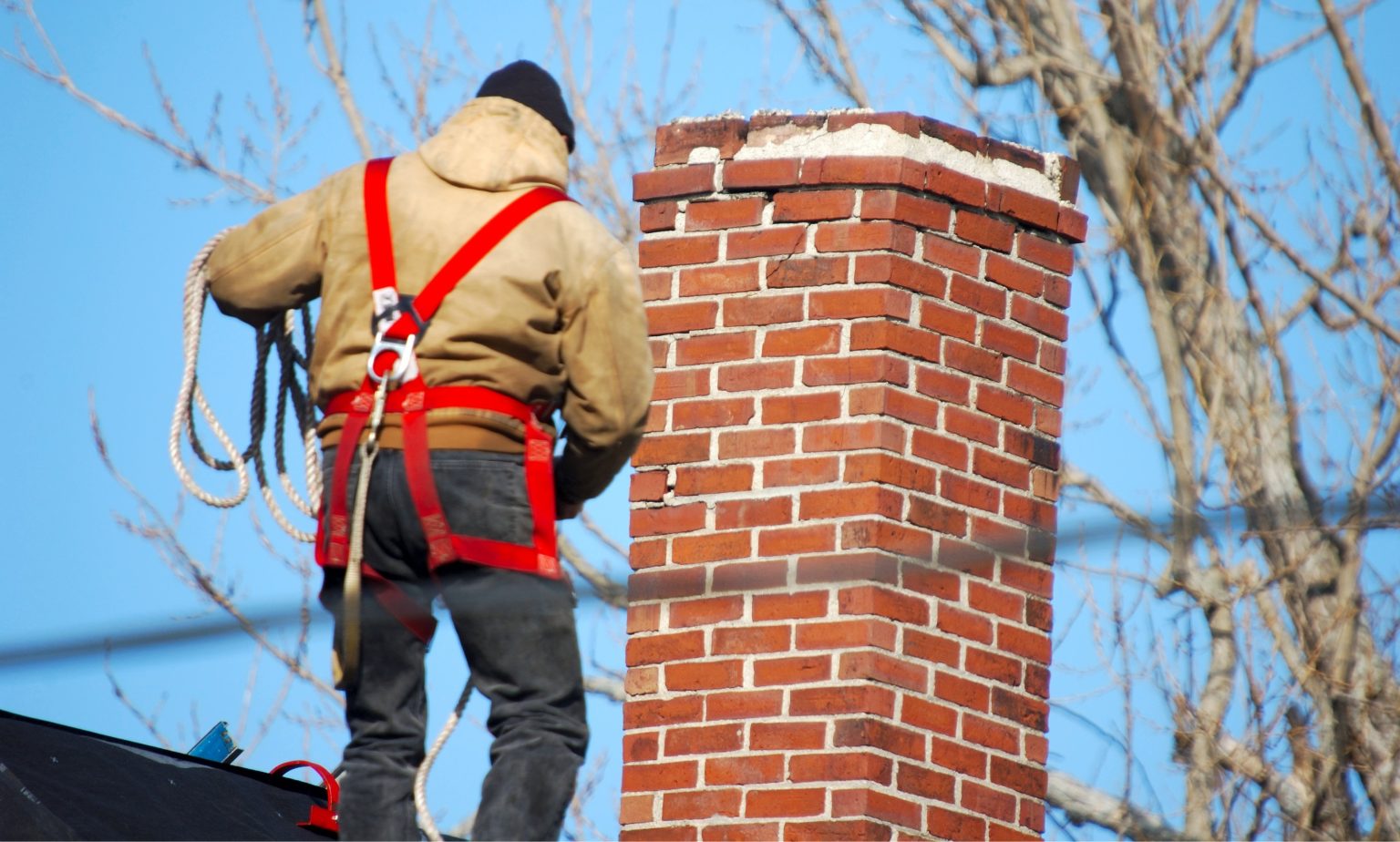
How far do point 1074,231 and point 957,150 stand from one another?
1.48 ft

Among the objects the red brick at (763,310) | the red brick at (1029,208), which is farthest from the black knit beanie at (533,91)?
the red brick at (1029,208)

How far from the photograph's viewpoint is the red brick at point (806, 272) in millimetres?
5367

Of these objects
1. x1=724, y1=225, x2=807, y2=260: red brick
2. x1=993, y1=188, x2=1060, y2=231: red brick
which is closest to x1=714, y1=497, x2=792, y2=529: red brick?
x1=724, y1=225, x2=807, y2=260: red brick

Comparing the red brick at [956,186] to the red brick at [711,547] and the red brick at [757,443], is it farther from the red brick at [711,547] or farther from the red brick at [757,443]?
the red brick at [711,547]

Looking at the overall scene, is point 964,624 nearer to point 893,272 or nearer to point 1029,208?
point 893,272

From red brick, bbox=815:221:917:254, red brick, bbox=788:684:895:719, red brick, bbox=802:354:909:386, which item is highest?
red brick, bbox=815:221:917:254

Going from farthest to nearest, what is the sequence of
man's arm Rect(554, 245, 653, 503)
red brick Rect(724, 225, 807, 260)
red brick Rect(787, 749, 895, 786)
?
red brick Rect(724, 225, 807, 260) < red brick Rect(787, 749, 895, 786) < man's arm Rect(554, 245, 653, 503)

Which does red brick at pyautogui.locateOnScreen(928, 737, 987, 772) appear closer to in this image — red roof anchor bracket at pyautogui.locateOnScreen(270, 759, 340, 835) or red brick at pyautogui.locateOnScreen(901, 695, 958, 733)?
red brick at pyautogui.locateOnScreen(901, 695, 958, 733)

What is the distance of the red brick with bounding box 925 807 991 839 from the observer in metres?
5.05

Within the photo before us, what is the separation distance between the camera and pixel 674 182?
565cm

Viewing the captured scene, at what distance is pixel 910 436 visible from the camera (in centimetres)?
523

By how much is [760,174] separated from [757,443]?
752 millimetres

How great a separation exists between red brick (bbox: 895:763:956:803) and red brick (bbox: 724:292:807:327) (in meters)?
1.21

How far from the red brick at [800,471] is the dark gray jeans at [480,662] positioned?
1.30 meters
